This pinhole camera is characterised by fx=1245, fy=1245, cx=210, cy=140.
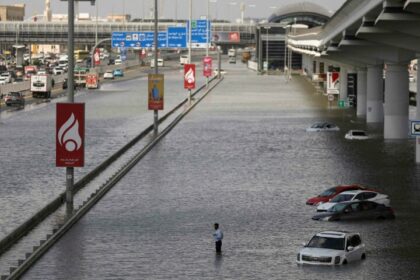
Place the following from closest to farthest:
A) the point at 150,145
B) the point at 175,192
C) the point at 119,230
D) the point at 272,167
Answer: the point at 119,230
the point at 175,192
the point at 272,167
the point at 150,145

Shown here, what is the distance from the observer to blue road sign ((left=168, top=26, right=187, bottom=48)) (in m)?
153

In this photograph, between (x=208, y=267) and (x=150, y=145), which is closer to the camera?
(x=208, y=267)

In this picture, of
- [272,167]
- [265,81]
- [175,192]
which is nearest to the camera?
[175,192]

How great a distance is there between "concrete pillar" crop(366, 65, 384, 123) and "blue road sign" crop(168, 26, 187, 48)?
61993 millimetres

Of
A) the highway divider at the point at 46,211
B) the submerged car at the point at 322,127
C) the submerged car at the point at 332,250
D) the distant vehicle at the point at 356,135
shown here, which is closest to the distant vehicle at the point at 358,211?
the submerged car at the point at 332,250

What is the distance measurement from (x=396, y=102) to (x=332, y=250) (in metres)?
42.1

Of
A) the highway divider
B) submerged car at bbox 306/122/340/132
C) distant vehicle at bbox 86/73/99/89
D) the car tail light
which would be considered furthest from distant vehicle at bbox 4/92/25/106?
the car tail light

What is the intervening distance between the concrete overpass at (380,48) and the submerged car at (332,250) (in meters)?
15.5

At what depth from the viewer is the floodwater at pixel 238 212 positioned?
32812mm

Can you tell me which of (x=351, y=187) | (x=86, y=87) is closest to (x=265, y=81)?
(x=86, y=87)

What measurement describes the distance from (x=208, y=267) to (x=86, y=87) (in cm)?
12144

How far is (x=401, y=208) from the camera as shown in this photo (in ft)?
145

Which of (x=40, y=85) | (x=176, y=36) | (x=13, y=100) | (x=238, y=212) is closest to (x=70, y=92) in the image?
(x=238, y=212)

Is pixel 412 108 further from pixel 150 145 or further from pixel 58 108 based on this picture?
pixel 58 108
